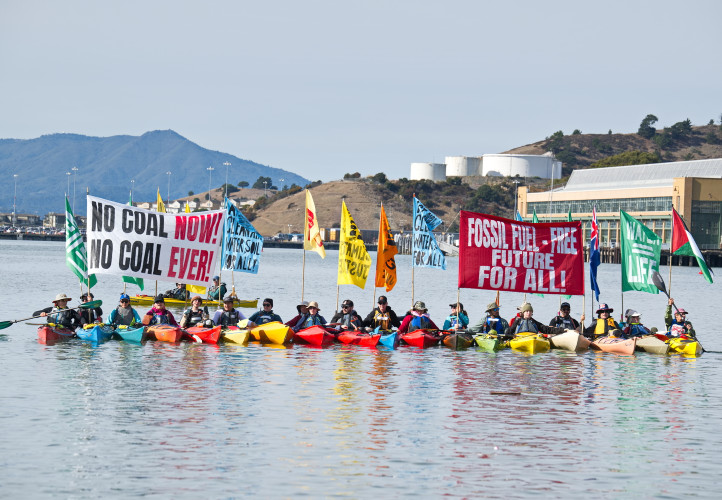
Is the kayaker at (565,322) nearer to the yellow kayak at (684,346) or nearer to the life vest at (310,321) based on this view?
the yellow kayak at (684,346)

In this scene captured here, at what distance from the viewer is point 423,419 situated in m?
24.2

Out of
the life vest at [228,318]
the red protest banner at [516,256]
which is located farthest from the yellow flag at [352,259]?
the red protest banner at [516,256]

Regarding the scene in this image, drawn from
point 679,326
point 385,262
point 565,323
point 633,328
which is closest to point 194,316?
point 385,262

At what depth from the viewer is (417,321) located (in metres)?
38.5

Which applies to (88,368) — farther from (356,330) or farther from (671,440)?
(671,440)

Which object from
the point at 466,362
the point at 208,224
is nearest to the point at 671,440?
the point at 466,362

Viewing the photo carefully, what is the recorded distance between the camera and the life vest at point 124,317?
37.1 meters

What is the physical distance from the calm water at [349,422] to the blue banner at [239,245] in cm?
982

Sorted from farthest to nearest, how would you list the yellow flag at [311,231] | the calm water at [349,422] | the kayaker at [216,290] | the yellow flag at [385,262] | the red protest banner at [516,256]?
the kayaker at [216,290]
the yellow flag at [311,231]
the yellow flag at [385,262]
the red protest banner at [516,256]
the calm water at [349,422]

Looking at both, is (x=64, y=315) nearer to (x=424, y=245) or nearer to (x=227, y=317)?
(x=227, y=317)

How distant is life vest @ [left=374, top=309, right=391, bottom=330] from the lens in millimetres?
38344

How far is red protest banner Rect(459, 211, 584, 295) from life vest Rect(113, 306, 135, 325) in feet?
37.7

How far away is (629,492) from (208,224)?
61.6 feet

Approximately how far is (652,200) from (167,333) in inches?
5621
